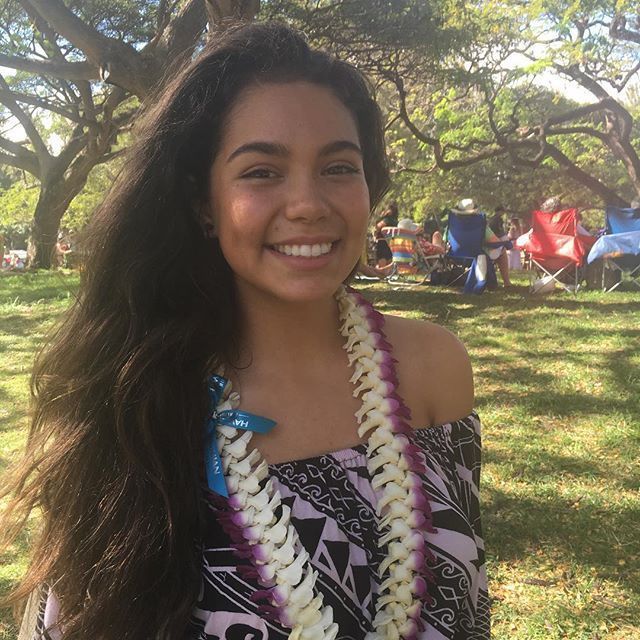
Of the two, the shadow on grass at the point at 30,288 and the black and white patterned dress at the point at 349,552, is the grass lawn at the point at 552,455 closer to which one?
the black and white patterned dress at the point at 349,552

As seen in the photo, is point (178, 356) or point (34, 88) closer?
point (178, 356)

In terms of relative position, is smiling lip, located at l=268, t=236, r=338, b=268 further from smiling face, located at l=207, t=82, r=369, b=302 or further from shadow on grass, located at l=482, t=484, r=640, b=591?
shadow on grass, located at l=482, t=484, r=640, b=591

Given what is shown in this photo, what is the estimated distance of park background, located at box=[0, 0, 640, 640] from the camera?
118 inches

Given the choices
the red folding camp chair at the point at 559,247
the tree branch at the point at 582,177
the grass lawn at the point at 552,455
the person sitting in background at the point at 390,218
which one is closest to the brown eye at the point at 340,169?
the grass lawn at the point at 552,455

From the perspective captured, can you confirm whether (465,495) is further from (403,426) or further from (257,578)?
(257,578)

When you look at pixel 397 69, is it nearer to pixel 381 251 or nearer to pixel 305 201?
pixel 381 251

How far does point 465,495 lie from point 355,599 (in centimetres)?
44

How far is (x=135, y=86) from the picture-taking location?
5145 mm

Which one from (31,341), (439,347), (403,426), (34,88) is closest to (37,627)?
(403,426)

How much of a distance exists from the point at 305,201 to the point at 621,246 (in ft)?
31.9

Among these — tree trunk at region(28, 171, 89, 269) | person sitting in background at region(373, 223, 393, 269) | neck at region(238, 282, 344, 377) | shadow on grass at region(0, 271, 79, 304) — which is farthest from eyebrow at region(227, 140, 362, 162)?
tree trunk at region(28, 171, 89, 269)

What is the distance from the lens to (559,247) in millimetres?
10133

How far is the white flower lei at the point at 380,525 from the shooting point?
1.23 meters

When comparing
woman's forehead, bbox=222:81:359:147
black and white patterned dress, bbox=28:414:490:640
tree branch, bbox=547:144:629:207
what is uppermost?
tree branch, bbox=547:144:629:207
